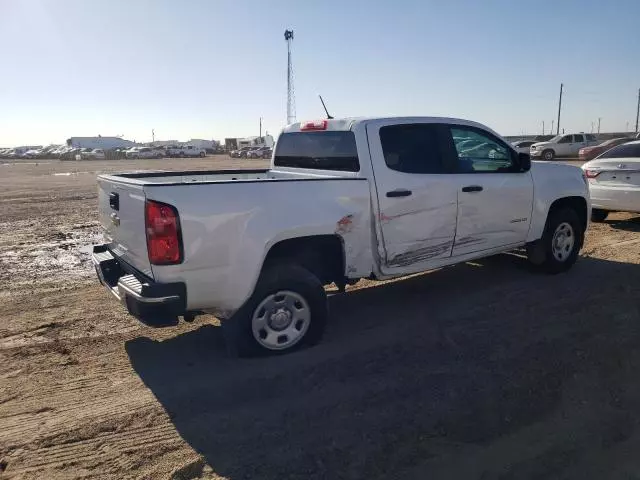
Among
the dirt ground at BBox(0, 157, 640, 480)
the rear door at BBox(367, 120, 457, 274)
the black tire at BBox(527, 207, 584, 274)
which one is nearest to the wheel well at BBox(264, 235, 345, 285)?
the rear door at BBox(367, 120, 457, 274)

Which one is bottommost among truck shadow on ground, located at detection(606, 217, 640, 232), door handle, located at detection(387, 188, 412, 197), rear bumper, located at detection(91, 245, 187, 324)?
truck shadow on ground, located at detection(606, 217, 640, 232)

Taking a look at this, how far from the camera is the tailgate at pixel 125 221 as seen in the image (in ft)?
12.6

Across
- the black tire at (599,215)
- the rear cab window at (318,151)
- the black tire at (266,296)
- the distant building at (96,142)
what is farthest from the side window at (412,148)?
the distant building at (96,142)

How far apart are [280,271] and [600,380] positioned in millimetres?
2539

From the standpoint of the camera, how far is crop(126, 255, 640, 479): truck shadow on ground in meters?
2.98

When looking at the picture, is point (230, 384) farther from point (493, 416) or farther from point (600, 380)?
point (600, 380)

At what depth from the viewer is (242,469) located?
2898 mm

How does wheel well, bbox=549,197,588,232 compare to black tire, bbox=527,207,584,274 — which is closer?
black tire, bbox=527,207,584,274

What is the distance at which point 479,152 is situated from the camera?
577 cm

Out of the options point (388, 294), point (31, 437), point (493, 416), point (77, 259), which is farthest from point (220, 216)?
point (77, 259)

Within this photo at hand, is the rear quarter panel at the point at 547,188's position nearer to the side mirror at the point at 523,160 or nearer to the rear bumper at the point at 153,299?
the side mirror at the point at 523,160

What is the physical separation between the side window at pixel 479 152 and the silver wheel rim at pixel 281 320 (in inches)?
90.7

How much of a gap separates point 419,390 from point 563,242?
3.93 m

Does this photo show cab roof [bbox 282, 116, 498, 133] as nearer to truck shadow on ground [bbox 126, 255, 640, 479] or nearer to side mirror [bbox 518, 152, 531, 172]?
side mirror [bbox 518, 152, 531, 172]
